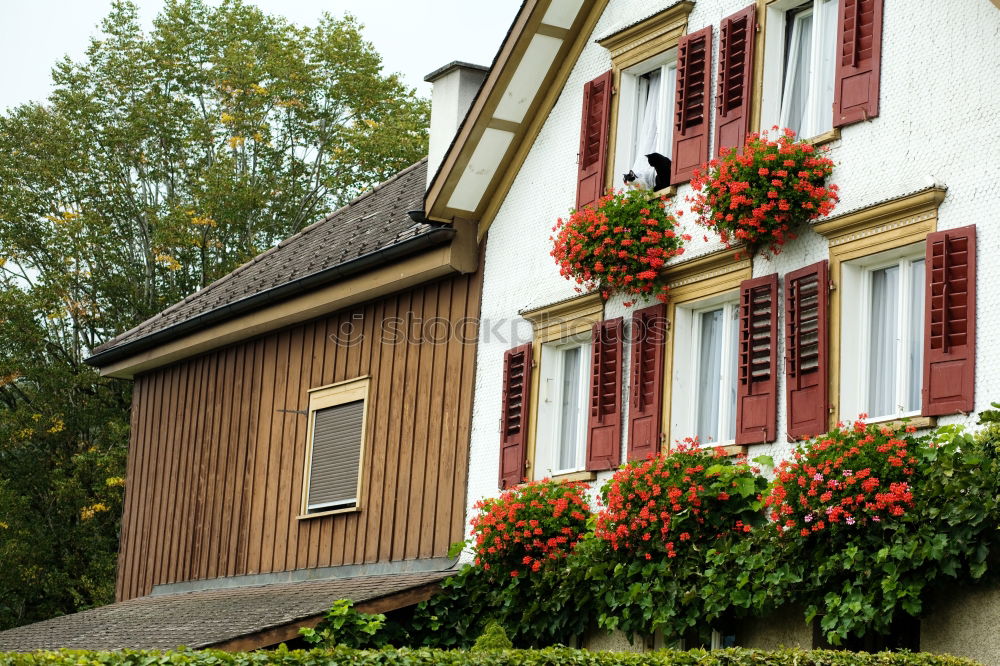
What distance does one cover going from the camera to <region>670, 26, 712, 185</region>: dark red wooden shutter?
46.0ft

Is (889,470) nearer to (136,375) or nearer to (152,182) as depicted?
(136,375)

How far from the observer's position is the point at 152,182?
38.7 metres

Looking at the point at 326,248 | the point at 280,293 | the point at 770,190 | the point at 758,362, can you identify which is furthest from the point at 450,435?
the point at 770,190

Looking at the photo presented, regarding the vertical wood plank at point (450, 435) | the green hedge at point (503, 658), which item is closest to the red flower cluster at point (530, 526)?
the vertical wood plank at point (450, 435)

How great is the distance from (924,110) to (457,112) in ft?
23.2

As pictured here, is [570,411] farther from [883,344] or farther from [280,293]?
[280,293]

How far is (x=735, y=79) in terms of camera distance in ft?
45.0

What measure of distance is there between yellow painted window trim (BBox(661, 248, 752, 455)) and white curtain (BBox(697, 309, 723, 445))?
243 mm

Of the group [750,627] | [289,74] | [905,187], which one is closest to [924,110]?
[905,187]

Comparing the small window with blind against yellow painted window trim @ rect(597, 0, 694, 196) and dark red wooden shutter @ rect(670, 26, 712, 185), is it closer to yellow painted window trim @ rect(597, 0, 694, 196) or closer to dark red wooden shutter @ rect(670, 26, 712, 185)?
yellow painted window trim @ rect(597, 0, 694, 196)

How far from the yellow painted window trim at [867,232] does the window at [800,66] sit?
1158 millimetres

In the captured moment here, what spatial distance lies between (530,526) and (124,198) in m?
26.7

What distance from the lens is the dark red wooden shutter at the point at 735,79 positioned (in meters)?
13.5

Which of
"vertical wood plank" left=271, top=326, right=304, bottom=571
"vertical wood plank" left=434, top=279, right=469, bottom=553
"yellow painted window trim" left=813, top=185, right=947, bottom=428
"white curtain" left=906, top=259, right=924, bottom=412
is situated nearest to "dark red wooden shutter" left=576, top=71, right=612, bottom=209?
"vertical wood plank" left=434, top=279, right=469, bottom=553
